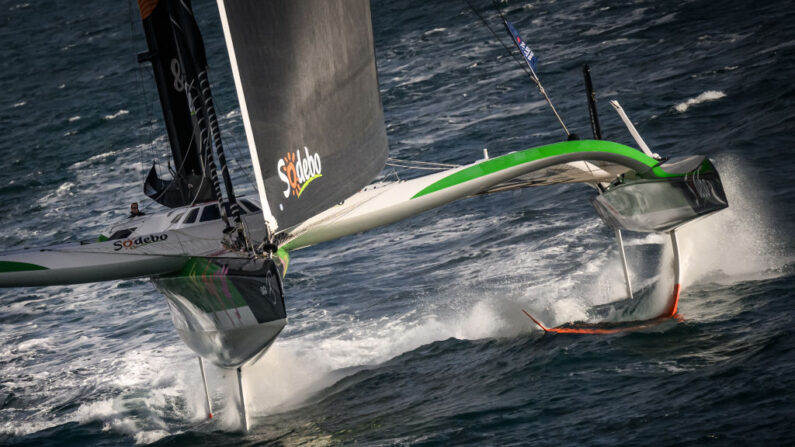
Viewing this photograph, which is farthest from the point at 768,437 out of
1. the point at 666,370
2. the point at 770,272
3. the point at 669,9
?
the point at 669,9

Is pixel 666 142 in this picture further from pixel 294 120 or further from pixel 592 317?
pixel 294 120

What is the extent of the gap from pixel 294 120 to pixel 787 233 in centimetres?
625

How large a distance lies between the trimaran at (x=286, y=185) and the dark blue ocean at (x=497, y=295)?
0.84 meters

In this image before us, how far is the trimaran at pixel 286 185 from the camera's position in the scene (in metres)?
7.70

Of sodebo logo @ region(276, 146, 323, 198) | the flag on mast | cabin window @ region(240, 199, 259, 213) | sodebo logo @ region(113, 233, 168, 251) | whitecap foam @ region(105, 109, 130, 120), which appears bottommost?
sodebo logo @ region(113, 233, 168, 251)

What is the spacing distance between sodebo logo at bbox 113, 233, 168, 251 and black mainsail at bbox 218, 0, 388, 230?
249 centimetres

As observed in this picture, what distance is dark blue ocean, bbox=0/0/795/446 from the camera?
7.93 meters

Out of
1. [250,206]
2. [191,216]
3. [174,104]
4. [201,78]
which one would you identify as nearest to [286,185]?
[201,78]

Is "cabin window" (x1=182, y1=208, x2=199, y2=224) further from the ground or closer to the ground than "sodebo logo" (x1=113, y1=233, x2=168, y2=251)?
further from the ground

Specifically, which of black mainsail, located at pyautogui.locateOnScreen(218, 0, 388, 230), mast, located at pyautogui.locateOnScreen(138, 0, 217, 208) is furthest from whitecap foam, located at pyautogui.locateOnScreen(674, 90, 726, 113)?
black mainsail, located at pyautogui.locateOnScreen(218, 0, 388, 230)

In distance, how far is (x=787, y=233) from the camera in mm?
10570

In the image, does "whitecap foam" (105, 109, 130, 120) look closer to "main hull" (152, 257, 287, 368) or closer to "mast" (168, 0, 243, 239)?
"main hull" (152, 257, 287, 368)

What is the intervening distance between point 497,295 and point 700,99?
712 cm

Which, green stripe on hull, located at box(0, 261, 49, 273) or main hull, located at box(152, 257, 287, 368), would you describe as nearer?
main hull, located at box(152, 257, 287, 368)
